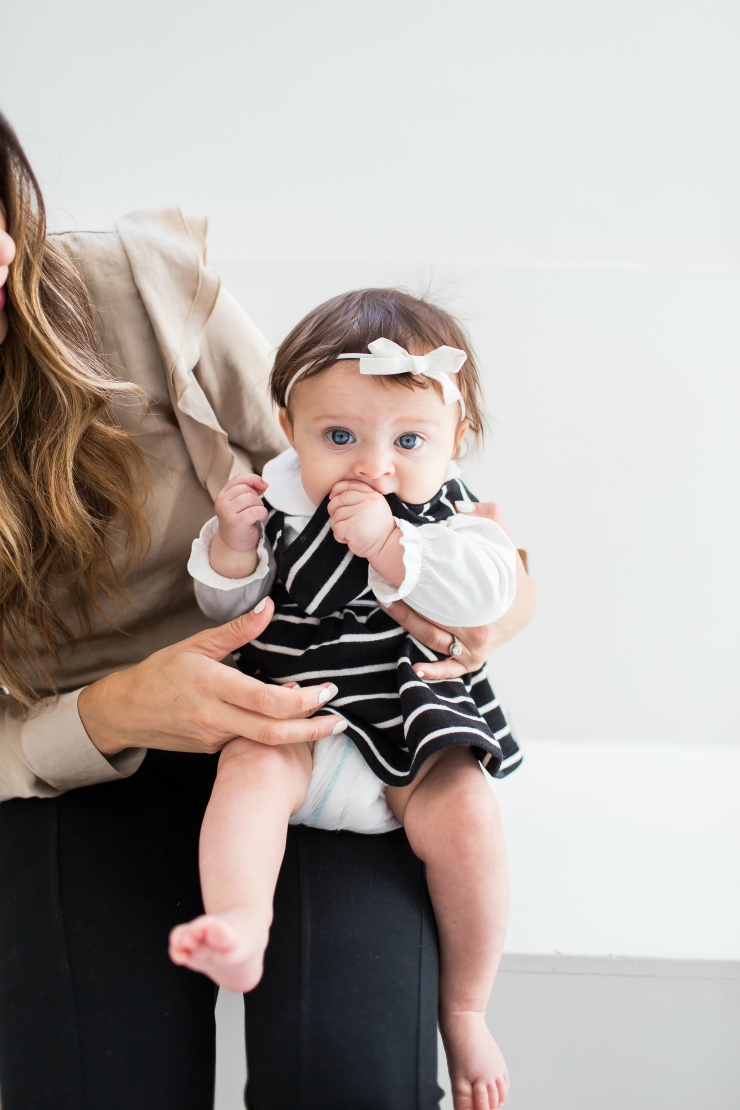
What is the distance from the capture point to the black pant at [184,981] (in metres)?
0.68

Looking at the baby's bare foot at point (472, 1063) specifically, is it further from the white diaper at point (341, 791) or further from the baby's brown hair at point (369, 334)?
the baby's brown hair at point (369, 334)

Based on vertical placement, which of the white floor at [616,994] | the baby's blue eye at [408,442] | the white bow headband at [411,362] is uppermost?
the white bow headband at [411,362]

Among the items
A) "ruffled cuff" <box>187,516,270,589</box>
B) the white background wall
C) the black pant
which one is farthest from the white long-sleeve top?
the white background wall

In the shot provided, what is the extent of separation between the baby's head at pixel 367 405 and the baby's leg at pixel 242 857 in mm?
291

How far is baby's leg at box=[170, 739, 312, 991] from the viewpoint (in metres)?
0.54

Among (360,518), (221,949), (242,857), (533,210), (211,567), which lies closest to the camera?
(221,949)

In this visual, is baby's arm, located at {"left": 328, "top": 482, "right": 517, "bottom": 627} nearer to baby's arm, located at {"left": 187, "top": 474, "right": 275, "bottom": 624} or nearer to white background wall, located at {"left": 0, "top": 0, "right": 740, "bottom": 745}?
baby's arm, located at {"left": 187, "top": 474, "right": 275, "bottom": 624}

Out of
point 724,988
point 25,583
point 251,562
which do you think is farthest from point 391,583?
point 724,988

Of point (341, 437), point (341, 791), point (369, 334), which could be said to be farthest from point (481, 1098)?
point (369, 334)

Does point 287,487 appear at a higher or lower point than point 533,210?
lower

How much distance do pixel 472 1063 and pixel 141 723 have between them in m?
0.48

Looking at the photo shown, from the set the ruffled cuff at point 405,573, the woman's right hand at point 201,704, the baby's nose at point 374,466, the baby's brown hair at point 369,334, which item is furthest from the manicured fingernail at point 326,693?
the baby's brown hair at point 369,334

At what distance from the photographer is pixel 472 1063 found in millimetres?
716

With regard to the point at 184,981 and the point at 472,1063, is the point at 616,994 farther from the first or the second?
the point at 184,981
